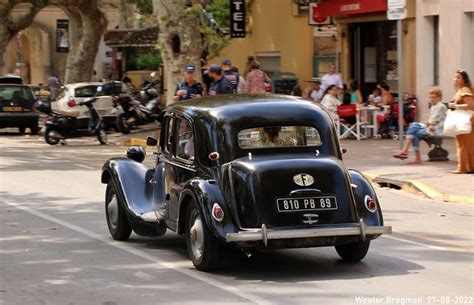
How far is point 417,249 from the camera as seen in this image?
37.6 ft

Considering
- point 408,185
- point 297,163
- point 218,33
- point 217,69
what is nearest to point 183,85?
point 217,69

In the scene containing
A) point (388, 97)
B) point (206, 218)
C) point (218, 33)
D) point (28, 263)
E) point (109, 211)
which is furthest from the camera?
point (218, 33)

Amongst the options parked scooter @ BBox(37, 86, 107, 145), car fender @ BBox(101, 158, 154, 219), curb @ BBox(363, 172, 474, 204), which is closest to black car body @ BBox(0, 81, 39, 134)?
parked scooter @ BBox(37, 86, 107, 145)

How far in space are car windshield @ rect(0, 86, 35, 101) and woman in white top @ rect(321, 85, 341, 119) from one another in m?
10.5

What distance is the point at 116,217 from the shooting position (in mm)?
12086

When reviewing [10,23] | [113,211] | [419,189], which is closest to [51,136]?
[10,23]

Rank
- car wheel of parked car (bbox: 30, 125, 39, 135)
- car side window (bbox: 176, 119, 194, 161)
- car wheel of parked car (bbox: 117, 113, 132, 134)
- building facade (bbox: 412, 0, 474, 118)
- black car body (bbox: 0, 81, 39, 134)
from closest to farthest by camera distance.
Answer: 1. car side window (bbox: 176, 119, 194, 161)
2. building facade (bbox: 412, 0, 474, 118)
3. car wheel of parked car (bbox: 117, 113, 132, 134)
4. black car body (bbox: 0, 81, 39, 134)
5. car wheel of parked car (bbox: 30, 125, 39, 135)

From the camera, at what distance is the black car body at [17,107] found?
3216 centimetres

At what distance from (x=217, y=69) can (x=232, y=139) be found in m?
8.95

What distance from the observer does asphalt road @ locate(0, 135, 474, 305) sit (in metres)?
8.98

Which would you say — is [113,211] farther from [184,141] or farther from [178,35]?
[178,35]

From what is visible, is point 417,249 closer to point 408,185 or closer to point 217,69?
point 408,185

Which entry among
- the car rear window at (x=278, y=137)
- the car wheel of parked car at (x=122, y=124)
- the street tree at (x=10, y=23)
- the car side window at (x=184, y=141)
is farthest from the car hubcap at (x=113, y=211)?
the street tree at (x=10, y=23)

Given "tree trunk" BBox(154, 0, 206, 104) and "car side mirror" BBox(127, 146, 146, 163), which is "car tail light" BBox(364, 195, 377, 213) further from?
"tree trunk" BBox(154, 0, 206, 104)
